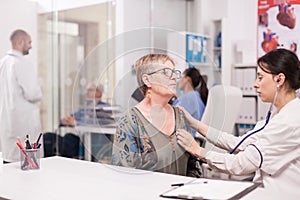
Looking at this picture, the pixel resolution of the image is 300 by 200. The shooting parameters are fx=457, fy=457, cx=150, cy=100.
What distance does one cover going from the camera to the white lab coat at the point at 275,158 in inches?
72.5

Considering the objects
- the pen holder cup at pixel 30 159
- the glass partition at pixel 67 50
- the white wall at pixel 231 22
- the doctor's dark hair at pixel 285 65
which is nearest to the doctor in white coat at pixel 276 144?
the doctor's dark hair at pixel 285 65

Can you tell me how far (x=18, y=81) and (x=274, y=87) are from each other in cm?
243

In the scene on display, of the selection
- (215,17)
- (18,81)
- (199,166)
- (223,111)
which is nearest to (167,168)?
(199,166)

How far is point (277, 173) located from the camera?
186 cm

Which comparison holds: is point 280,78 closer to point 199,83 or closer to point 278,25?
point 199,83

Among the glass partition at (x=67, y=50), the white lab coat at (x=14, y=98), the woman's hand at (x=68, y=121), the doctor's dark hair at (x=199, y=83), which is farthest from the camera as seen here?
the woman's hand at (x=68, y=121)

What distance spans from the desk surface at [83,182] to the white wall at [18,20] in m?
2.11

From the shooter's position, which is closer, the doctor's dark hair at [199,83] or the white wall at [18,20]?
the doctor's dark hair at [199,83]

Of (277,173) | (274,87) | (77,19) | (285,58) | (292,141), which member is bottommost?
(277,173)

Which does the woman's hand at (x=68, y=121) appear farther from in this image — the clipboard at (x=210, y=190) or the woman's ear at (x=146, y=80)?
the clipboard at (x=210, y=190)

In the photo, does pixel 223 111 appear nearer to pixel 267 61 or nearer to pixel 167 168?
pixel 267 61

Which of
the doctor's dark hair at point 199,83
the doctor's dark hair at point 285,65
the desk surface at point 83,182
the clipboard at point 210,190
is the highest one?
the doctor's dark hair at point 285,65

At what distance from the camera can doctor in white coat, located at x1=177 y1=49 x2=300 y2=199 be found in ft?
6.04

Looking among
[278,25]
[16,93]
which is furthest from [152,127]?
[278,25]
